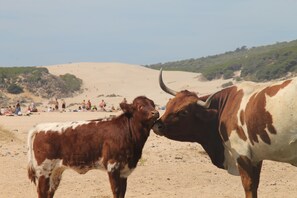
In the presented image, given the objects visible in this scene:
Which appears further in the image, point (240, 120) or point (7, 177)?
point (7, 177)

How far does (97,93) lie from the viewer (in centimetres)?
5119

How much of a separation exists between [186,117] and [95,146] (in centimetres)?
133

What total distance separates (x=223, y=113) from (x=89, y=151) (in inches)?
76.1

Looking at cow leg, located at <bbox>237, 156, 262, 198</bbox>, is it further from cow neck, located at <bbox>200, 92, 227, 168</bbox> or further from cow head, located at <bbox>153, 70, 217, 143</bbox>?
cow head, located at <bbox>153, 70, 217, 143</bbox>

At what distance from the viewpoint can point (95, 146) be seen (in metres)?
8.36

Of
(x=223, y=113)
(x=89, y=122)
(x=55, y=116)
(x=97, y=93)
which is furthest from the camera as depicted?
(x=97, y=93)

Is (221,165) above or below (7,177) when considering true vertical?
above

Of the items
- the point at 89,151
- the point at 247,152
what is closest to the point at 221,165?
the point at 247,152

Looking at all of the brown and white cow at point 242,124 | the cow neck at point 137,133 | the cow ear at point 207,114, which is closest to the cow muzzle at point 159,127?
the brown and white cow at point 242,124

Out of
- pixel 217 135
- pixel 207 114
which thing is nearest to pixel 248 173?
pixel 217 135

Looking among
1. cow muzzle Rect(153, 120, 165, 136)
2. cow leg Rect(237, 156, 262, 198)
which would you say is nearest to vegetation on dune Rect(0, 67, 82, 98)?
cow muzzle Rect(153, 120, 165, 136)

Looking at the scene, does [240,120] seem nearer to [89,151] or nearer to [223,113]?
A: [223,113]

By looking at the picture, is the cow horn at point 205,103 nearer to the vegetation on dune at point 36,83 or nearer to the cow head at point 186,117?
the cow head at point 186,117

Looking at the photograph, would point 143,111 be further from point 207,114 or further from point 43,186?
point 43,186
